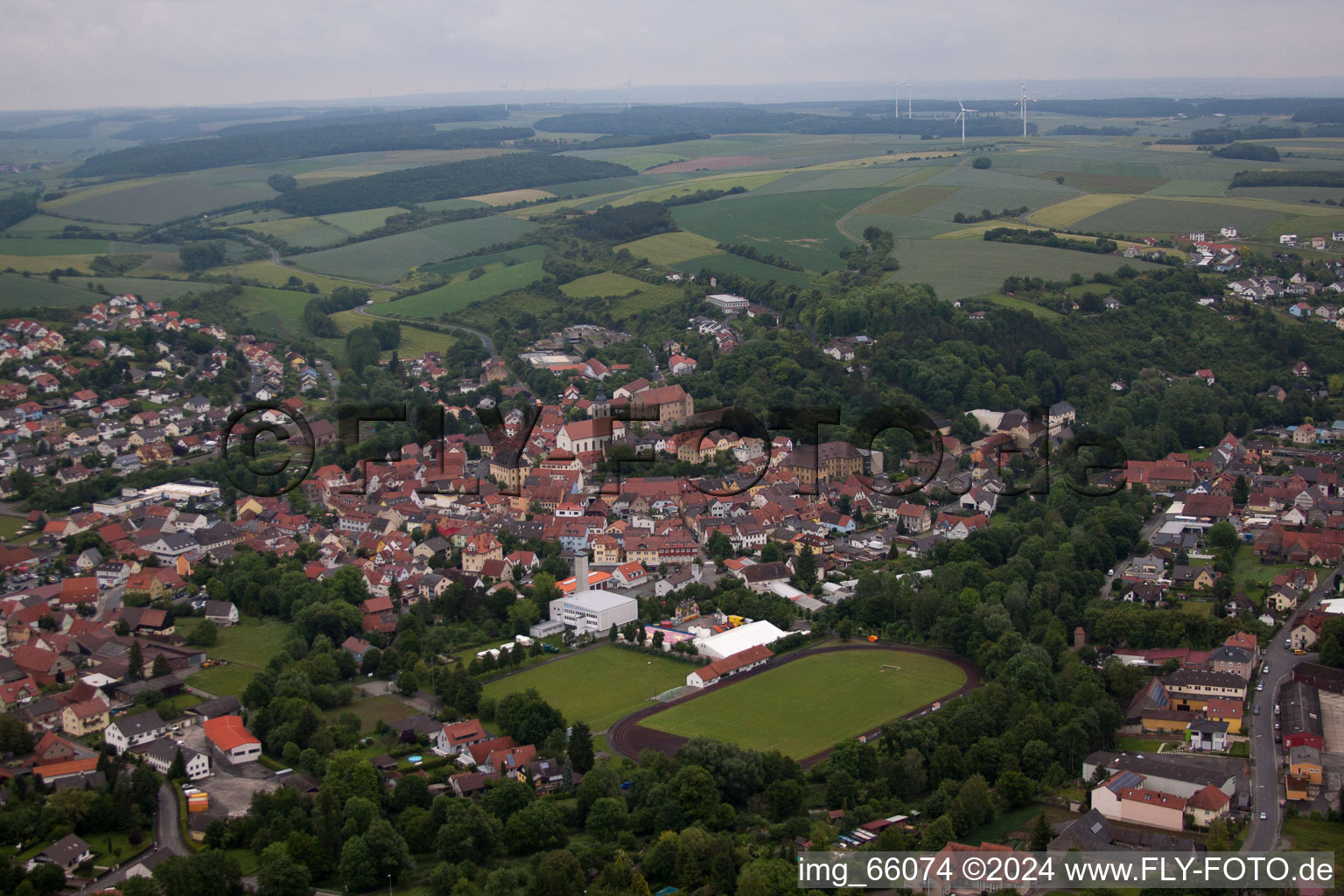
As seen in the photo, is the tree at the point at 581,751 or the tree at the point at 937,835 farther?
the tree at the point at 581,751

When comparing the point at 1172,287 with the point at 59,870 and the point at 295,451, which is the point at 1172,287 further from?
the point at 59,870

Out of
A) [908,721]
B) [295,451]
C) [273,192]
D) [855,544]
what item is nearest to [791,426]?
[855,544]

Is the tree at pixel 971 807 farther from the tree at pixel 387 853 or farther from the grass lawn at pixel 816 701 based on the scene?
the tree at pixel 387 853

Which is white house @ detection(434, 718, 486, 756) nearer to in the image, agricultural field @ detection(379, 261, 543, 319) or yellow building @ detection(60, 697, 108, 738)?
yellow building @ detection(60, 697, 108, 738)

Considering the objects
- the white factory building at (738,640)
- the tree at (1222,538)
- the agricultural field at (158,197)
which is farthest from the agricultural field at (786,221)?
the agricultural field at (158,197)

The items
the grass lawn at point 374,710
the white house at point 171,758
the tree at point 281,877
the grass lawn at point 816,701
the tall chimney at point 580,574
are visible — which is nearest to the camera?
the tree at point 281,877

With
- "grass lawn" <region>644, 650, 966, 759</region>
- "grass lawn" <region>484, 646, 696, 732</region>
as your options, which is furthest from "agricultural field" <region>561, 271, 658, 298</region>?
"grass lawn" <region>644, 650, 966, 759</region>
